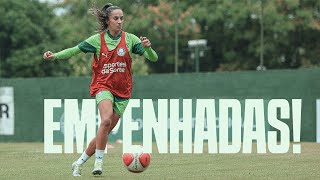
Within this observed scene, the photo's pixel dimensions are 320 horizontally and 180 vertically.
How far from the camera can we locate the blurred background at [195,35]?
4188cm

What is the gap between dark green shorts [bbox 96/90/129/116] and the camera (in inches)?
481

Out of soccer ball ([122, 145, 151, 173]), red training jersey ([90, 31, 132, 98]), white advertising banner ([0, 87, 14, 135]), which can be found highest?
red training jersey ([90, 31, 132, 98])

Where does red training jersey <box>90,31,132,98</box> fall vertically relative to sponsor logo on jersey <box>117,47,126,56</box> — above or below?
below

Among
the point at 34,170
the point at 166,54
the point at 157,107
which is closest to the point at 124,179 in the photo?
the point at 34,170

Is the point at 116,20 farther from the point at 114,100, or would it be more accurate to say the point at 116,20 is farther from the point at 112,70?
the point at 114,100

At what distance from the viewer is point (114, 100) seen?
12.4m

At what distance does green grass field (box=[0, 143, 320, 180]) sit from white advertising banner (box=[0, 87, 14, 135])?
9135 millimetres

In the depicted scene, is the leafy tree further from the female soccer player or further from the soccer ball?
the soccer ball

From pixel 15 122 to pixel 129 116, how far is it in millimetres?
4597

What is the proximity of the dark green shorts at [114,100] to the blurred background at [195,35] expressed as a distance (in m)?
24.5

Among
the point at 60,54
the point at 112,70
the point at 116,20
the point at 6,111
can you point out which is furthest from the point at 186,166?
the point at 6,111

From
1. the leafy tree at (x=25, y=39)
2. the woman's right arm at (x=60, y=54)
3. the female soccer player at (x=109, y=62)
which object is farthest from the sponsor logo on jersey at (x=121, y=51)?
the leafy tree at (x=25, y=39)

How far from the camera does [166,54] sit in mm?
48469

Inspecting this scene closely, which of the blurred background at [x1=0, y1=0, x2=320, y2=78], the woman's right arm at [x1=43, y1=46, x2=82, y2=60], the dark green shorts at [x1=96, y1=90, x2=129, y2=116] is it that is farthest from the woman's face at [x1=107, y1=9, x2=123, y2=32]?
the blurred background at [x1=0, y1=0, x2=320, y2=78]
